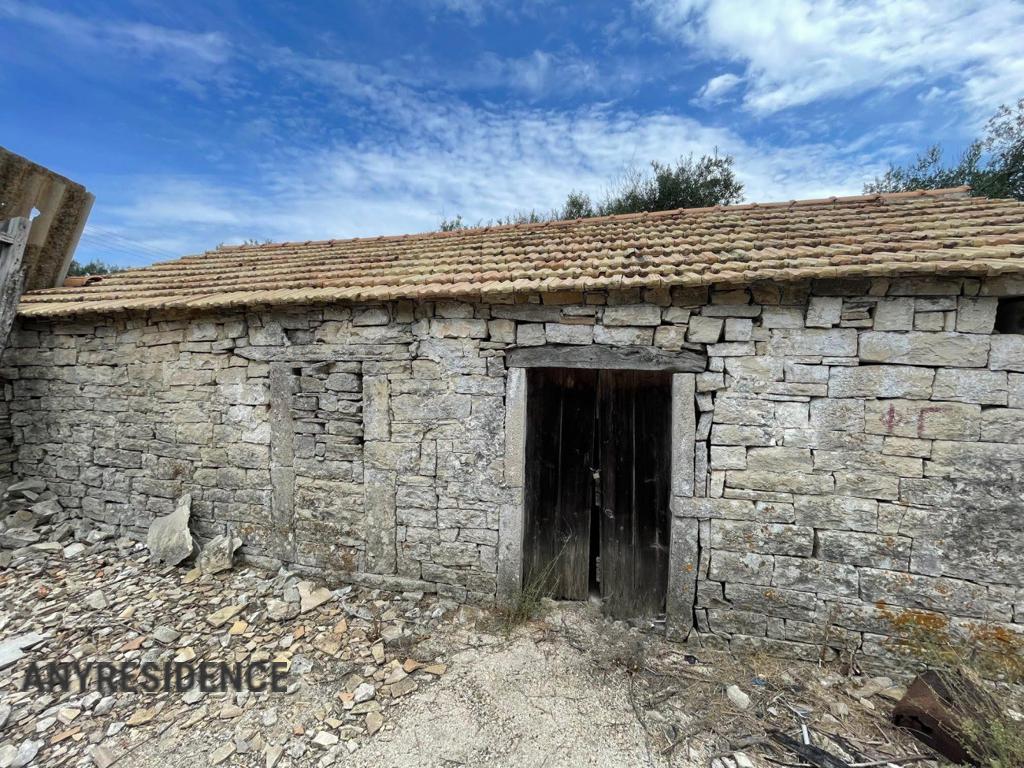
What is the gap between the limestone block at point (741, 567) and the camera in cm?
336

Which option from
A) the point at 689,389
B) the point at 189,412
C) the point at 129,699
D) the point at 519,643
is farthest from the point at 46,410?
the point at 689,389

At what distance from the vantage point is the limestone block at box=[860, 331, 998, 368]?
2977mm

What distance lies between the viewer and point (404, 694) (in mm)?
2977

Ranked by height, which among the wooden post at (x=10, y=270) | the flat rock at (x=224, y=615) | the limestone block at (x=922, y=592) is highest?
the wooden post at (x=10, y=270)

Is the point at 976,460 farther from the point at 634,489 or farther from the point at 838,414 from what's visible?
the point at 634,489

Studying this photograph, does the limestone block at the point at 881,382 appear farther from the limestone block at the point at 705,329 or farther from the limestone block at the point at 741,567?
the limestone block at the point at 741,567

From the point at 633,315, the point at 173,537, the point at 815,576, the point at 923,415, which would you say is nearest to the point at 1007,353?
the point at 923,415

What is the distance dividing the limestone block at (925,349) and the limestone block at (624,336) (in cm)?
145

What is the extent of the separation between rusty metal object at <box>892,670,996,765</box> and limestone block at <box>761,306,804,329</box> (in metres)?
2.39

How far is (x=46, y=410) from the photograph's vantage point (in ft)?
17.1

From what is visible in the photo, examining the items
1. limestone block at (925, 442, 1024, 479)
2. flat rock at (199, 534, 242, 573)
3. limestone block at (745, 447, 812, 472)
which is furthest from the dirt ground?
limestone block at (925, 442, 1024, 479)

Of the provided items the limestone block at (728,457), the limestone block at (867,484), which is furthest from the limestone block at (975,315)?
the limestone block at (728,457)

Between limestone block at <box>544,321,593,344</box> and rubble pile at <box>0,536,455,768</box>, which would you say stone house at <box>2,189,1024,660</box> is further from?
rubble pile at <box>0,536,455,768</box>

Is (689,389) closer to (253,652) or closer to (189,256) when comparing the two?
(253,652)
